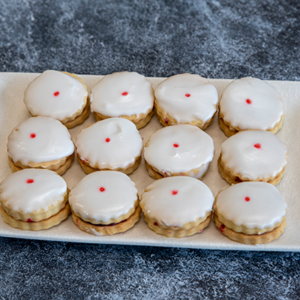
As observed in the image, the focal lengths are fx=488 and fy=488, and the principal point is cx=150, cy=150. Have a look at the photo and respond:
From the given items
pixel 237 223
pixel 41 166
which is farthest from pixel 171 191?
pixel 41 166

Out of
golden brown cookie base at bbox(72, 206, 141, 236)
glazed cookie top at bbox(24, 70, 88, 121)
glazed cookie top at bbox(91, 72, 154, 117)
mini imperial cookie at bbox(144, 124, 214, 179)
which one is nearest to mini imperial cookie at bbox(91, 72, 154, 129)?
glazed cookie top at bbox(91, 72, 154, 117)

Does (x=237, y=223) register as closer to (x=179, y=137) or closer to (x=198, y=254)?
(x=198, y=254)

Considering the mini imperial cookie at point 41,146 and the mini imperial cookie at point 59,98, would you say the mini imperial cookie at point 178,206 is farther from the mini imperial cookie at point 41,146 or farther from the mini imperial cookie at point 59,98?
the mini imperial cookie at point 59,98

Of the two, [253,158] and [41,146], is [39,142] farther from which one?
[253,158]

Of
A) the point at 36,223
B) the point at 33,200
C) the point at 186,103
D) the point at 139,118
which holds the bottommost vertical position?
the point at 36,223

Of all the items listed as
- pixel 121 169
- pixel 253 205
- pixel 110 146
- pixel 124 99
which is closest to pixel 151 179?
pixel 121 169

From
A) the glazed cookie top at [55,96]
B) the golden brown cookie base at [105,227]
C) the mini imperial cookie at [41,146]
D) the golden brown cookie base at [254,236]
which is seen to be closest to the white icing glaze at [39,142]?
the mini imperial cookie at [41,146]
